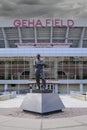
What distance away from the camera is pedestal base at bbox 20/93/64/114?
17.9 m

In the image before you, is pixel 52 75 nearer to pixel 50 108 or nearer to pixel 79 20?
pixel 79 20

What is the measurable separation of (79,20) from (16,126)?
86311 millimetres

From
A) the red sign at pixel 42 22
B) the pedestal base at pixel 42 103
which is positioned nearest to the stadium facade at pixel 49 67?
the red sign at pixel 42 22

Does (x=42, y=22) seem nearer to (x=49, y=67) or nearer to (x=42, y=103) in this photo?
(x=49, y=67)

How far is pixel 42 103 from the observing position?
18.0 m

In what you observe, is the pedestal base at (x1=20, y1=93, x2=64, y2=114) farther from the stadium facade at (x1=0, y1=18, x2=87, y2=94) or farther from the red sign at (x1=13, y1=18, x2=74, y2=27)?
the red sign at (x1=13, y1=18, x2=74, y2=27)

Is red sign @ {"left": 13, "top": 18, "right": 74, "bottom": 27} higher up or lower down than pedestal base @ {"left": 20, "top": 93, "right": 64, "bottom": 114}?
higher up

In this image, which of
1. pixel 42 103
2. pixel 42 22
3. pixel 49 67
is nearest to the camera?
pixel 42 103

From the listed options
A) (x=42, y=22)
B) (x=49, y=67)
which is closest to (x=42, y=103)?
(x=49, y=67)

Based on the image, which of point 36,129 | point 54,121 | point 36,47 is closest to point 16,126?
point 36,129

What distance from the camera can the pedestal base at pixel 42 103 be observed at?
58.8 feet

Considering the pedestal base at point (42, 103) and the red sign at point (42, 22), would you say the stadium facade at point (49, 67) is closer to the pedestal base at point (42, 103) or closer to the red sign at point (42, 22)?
the red sign at point (42, 22)

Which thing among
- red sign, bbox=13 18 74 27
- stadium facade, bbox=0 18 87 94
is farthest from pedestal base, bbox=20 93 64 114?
red sign, bbox=13 18 74 27

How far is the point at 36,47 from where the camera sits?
80.8 meters
